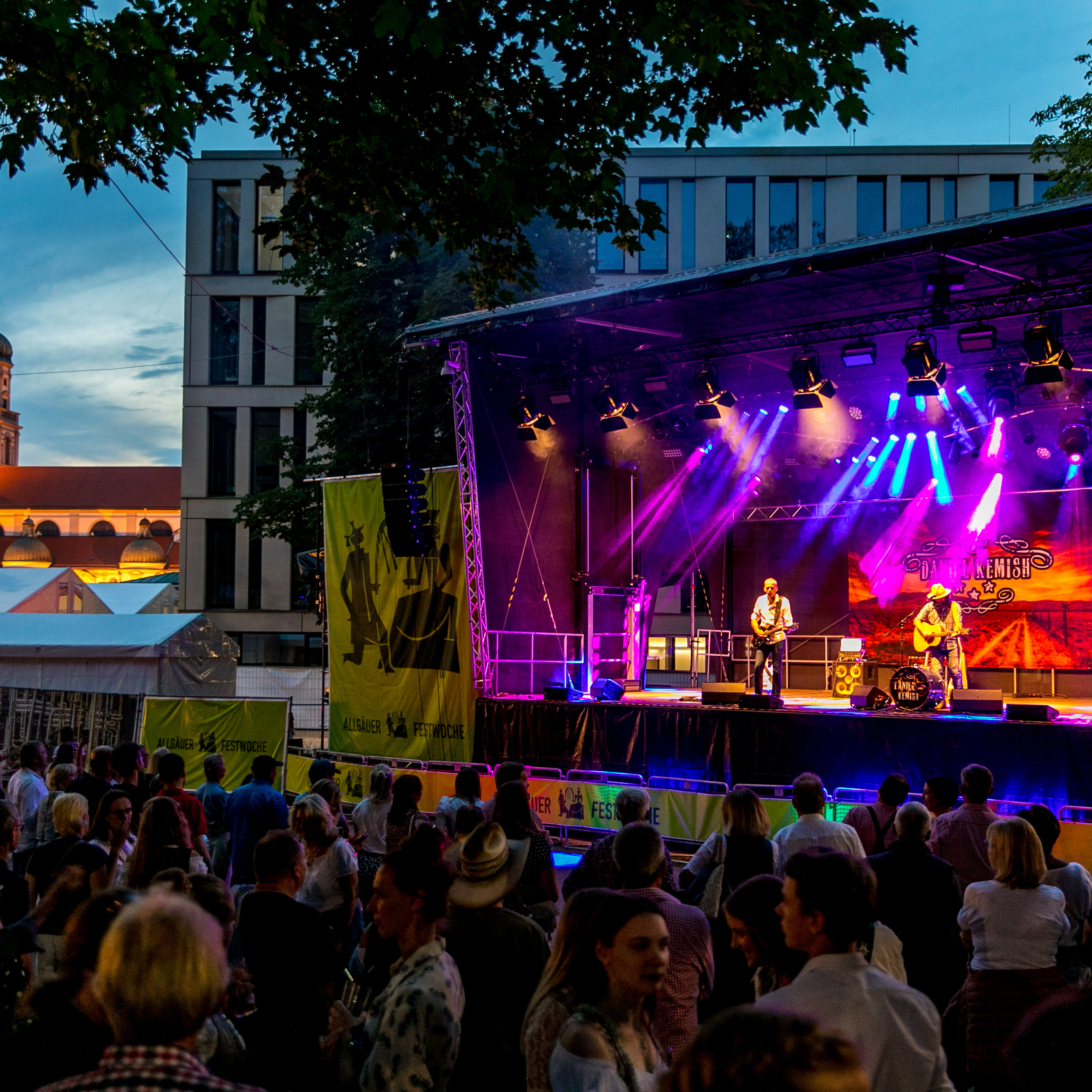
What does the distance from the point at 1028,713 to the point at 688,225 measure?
91.0 ft

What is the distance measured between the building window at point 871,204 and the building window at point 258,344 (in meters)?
20.6

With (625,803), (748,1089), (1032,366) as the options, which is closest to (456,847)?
(625,803)

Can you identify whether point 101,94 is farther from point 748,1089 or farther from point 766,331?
point 766,331

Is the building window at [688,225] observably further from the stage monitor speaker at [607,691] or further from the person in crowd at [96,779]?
the person in crowd at [96,779]

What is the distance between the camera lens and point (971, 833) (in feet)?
20.5

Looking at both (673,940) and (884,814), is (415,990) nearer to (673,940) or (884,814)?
(673,940)

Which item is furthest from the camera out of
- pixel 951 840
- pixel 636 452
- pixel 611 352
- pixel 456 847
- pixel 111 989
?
pixel 636 452

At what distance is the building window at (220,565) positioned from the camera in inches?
1576

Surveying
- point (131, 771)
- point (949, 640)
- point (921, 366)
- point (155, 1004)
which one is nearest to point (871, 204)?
point (949, 640)

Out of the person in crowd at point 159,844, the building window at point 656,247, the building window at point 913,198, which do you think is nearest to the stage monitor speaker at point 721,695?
the person in crowd at point 159,844

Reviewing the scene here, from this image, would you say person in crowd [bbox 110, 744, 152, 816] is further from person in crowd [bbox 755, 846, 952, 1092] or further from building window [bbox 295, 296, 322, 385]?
building window [bbox 295, 296, 322, 385]

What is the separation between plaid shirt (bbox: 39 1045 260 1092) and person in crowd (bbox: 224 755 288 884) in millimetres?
4708

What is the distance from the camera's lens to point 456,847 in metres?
4.38

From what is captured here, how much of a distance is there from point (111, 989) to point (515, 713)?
12.5m
